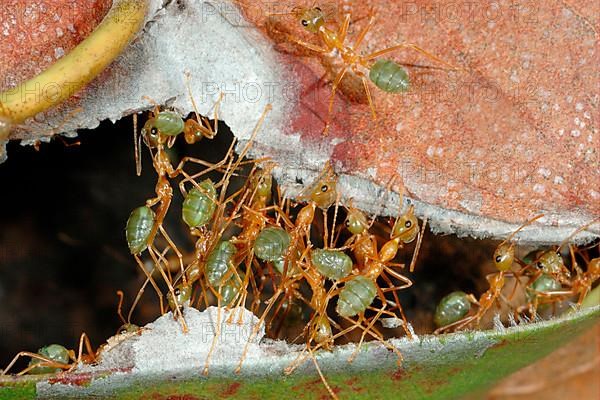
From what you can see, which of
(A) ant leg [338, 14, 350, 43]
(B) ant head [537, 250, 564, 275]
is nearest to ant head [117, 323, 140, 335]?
(A) ant leg [338, 14, 350, 43]

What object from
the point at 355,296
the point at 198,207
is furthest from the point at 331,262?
the point at 198,207

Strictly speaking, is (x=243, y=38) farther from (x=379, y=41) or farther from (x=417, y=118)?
(x=417, y=118)

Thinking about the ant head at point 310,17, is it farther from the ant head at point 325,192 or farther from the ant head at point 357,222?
the ant head at point 357,222

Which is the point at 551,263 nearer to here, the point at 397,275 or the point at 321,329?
the point at 397,275

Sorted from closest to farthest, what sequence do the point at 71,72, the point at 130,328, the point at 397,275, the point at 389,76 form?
the point at 71,72
the point at 389,76
the point at 130,328
the point at 397,275

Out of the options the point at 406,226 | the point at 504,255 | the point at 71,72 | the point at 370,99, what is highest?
the point at 71,72

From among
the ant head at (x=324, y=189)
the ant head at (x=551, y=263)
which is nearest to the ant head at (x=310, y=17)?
the ant head at (x=324, y=189)

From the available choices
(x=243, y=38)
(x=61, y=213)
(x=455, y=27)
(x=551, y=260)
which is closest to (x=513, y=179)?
(x=455, y=27)
